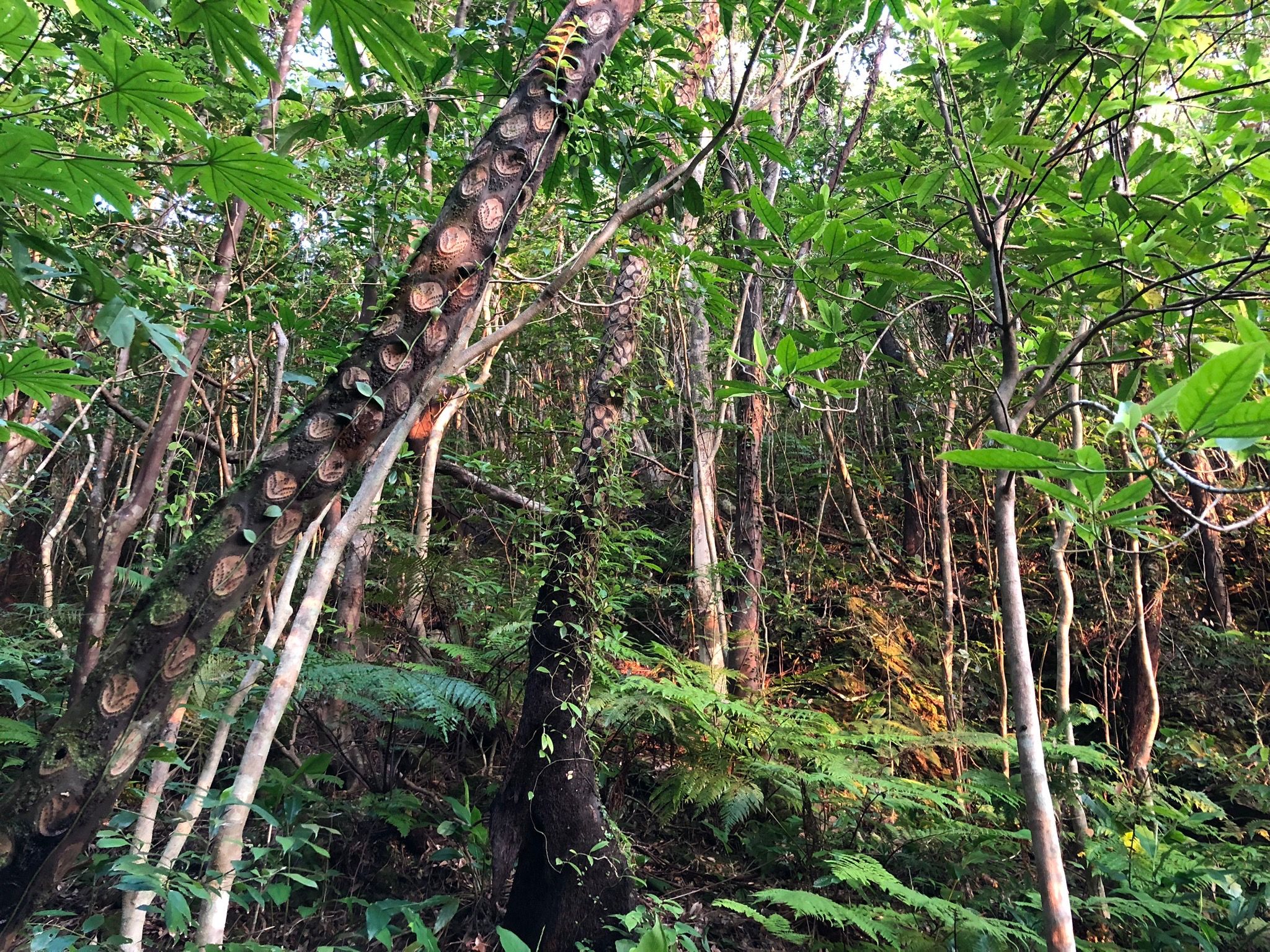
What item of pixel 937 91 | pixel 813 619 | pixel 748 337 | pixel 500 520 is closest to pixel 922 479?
pixel 813 619

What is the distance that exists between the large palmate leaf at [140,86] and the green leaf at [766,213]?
1.05 metres

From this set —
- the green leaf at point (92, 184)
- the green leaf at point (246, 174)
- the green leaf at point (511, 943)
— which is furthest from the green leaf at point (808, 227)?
the green leaf at point (511, 943)

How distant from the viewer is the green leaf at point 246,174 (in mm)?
1099

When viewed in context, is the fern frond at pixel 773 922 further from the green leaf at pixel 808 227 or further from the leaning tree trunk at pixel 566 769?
the green leaf at pixel 808 227

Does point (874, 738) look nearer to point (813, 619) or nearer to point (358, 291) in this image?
point (813, 619)

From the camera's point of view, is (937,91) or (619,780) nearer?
(937,91)

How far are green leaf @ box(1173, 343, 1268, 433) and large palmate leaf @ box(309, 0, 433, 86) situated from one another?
47.2 inches

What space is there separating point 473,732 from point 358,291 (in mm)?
3238

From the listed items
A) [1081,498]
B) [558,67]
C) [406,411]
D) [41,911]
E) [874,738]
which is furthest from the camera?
[874,738]

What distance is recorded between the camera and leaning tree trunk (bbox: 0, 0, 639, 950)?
1.18m

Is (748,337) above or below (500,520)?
above

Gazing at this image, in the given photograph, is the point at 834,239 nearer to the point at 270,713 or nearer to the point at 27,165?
the point at 27,165

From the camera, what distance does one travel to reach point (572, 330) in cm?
573

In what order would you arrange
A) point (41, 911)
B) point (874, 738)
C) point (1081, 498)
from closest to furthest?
point (1081, 498), point (41, 911), point (874, 738)
